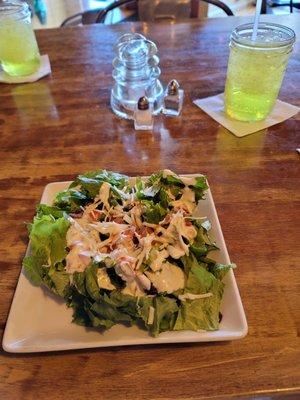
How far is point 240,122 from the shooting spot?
844mm

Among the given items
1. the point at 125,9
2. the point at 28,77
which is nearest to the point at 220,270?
the point at 28,77

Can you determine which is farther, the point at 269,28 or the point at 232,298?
the point at 269,28

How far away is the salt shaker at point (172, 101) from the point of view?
2.87ft

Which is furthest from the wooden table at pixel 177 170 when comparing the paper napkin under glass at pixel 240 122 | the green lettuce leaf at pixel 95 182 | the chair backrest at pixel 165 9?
the chair backrest at pixel 165 9

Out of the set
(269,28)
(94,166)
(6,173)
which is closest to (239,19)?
(269,28)

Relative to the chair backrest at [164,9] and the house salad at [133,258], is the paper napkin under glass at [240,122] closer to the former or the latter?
the house salad at [133,258]

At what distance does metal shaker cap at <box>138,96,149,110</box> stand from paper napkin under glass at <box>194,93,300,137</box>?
0.53 feet

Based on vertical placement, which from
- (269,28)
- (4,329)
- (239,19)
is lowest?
(4,329)

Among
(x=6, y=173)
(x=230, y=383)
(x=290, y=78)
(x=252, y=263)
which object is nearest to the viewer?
(x=230, y=383)

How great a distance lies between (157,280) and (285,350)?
0.18 m

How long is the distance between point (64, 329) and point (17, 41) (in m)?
0.83

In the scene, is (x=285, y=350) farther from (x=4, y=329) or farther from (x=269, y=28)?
(x=269, y=28)

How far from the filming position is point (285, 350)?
456 mm

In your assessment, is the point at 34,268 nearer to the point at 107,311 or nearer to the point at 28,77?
the point at 107,311
